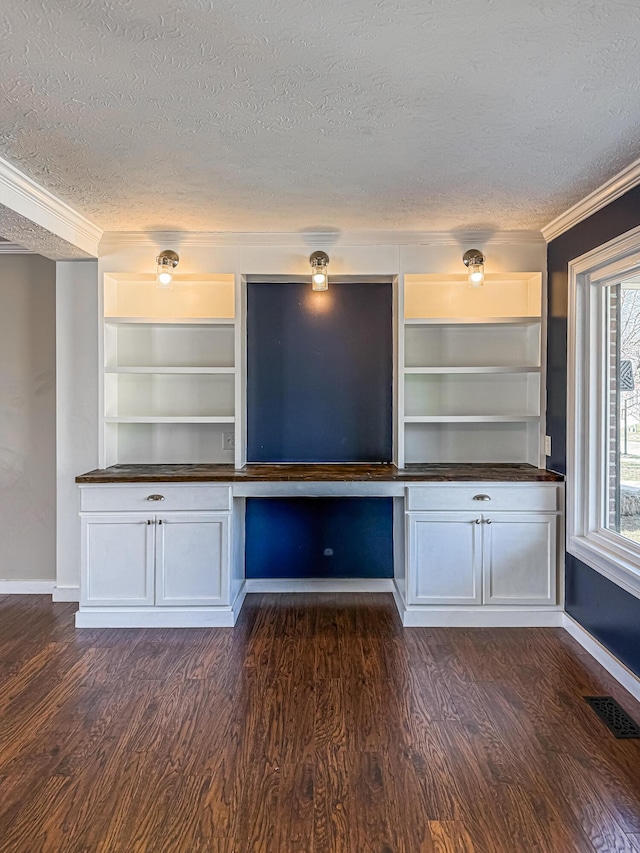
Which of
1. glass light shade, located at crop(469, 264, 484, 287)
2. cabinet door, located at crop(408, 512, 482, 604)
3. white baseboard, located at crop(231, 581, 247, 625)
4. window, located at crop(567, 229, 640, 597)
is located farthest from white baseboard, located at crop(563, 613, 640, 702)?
glass light shade, located at crop(469, 264, 484, 287)

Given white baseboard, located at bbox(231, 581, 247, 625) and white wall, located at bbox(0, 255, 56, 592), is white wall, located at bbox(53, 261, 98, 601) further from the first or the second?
white baseboard, located at bbox(231, 581, 247, 625)

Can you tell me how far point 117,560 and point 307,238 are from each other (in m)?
2.37

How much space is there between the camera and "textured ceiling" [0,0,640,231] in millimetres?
1452

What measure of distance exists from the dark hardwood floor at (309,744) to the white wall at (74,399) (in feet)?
2.26

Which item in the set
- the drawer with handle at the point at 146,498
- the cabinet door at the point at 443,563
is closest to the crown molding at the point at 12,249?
the drawer with handle at the point at 146,498

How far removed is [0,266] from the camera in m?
3.68

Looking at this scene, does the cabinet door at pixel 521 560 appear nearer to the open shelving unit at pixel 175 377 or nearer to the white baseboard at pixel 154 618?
the white baseboard at pixel 154 618

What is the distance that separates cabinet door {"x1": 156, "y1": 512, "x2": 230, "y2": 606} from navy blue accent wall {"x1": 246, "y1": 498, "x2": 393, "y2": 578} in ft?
1.87

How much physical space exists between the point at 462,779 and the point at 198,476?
80.1 inches

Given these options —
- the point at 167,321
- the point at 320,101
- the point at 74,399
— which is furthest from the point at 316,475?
the point at 320,101

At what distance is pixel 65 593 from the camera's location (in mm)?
3590

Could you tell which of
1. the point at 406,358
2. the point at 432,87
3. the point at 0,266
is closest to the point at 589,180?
the point at 432,87

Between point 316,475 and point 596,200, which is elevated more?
point 596,200

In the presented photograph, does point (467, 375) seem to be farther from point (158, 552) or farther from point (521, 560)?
point (158, 552)
